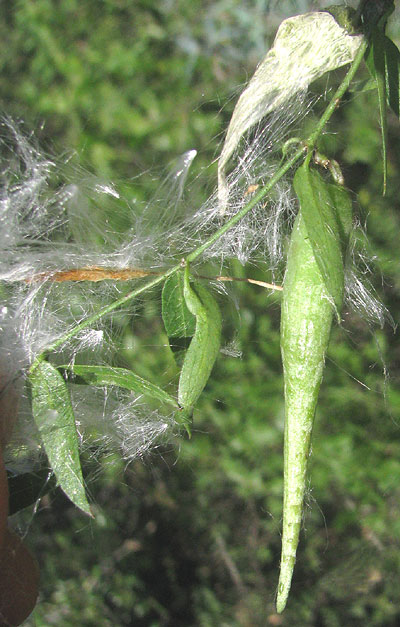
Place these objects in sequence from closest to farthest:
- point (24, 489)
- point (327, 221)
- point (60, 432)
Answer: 1. point (327, 221)
2. point (60, 432)
3. point (24, 489)

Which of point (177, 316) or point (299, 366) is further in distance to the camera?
point (177, 316)

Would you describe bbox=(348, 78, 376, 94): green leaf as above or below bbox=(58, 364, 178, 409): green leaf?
above

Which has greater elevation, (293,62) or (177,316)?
(293,62)

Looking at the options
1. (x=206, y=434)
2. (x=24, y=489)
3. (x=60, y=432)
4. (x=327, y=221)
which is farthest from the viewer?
(x=206, y=434)

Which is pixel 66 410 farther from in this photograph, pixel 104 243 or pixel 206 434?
pixel 206 434

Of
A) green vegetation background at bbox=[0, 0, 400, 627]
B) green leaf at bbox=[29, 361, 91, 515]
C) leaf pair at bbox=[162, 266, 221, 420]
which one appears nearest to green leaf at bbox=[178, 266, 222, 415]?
leaf pair at bbox=[162, 266, 221, 420]

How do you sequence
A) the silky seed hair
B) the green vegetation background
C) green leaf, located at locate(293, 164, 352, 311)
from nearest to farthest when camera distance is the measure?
green leaf, located at locate(293, 164, 352, 311), the silky seed hair, the green vegetation background

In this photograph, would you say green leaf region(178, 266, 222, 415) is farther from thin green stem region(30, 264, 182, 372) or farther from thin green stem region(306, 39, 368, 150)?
thin green stem region(306, 39, 368, 150)

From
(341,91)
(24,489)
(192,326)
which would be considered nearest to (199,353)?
(192,326)

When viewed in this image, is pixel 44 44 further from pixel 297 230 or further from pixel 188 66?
pixel 297 230
